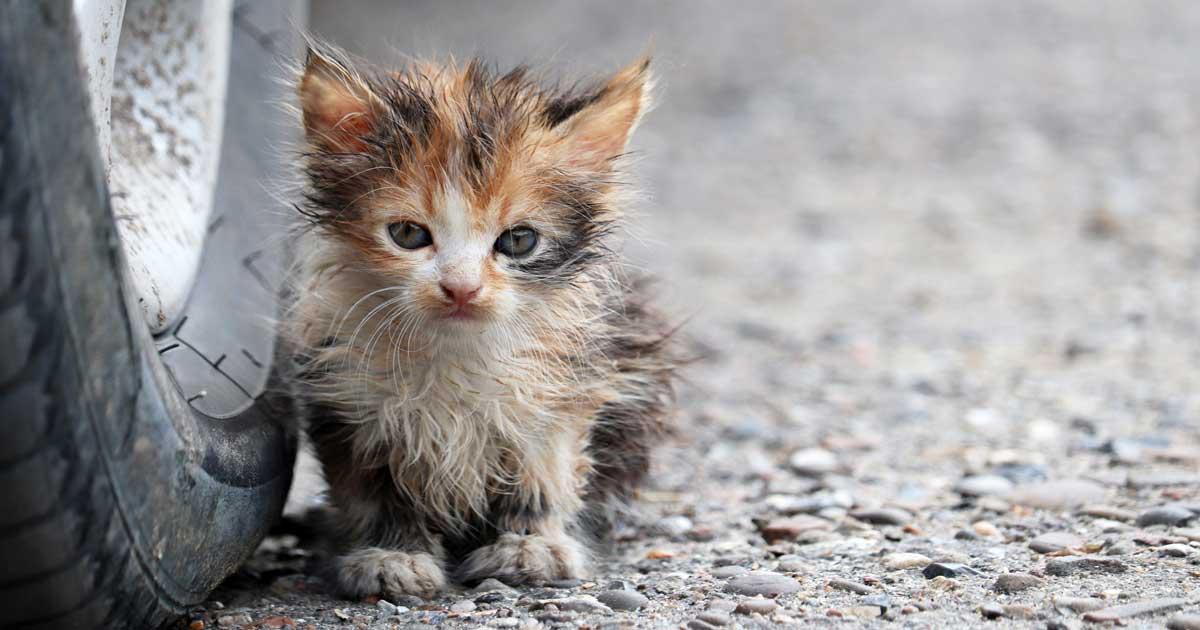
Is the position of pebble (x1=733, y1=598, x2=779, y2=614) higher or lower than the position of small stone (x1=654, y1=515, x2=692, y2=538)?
lower

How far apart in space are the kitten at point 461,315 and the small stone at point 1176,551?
45.8 inches

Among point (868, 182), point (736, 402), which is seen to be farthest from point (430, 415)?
point (868, 182)

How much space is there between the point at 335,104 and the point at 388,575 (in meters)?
0.97

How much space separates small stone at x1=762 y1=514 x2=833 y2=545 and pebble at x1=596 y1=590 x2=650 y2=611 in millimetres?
628

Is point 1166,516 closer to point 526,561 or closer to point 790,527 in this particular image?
point 790,527

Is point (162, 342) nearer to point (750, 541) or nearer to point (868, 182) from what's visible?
point (750, 541)

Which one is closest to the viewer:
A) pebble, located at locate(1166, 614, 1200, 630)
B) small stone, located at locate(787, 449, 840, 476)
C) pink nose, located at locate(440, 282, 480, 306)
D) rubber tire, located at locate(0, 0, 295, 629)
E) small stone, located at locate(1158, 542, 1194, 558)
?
rubber tire, located at locate(0, 0, 295, 629)

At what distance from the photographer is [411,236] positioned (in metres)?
2.60

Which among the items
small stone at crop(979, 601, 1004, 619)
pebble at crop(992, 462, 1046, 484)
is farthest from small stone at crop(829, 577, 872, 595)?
pebble at crop(992, 462, 1046, 484)

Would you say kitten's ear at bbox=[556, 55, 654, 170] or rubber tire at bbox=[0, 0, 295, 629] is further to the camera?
kitten's ear at bbox=[556, 55, 654, 170]

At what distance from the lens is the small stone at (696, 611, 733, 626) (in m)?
2.40

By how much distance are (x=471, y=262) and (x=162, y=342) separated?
0.66m

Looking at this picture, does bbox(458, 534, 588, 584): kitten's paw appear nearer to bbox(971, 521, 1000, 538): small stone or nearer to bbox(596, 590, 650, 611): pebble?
bbox(596, 590, 650, 611): pebble

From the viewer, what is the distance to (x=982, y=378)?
4914 millimetres
